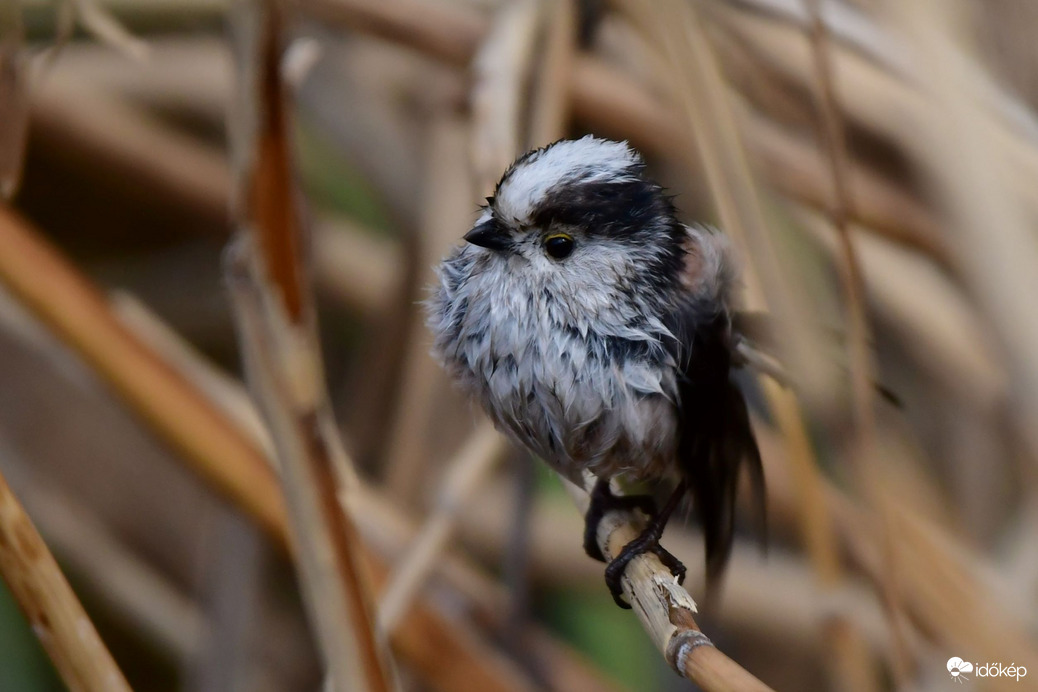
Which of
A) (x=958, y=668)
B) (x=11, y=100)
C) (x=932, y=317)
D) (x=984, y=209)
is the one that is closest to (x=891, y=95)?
(x=932, y=317)

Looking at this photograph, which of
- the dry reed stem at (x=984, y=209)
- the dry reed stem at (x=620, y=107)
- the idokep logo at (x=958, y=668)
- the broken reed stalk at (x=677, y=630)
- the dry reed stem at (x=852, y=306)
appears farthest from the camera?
the dry reed stem at (x=620, y=107)

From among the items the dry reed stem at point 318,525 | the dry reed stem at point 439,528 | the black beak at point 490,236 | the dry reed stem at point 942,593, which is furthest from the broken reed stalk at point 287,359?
the dry reed stem at point 942,593

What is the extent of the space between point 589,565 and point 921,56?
1255mm

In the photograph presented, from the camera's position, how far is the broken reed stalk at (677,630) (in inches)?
30.4

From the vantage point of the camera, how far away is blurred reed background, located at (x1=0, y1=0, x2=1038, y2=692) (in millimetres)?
Answer: 1037

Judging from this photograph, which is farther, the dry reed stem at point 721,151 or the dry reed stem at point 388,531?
the dry reed stem at point 388,531

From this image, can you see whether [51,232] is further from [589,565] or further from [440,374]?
[589,565]

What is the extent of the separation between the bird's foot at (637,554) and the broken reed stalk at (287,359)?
0.31 m

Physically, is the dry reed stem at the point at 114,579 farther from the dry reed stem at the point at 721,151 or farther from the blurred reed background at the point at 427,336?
the dry reed stem at the point at 721,151

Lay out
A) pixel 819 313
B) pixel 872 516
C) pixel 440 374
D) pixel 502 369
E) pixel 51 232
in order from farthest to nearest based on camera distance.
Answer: pixel 51 232
pixel 440 374
pixel 502 369
pixel 872 516
pixel 819 313

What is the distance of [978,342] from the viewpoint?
6.40 ft

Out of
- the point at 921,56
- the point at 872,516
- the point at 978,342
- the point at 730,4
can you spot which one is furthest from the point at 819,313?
the point at 978,342

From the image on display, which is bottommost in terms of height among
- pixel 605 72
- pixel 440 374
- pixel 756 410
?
pixel 440 374

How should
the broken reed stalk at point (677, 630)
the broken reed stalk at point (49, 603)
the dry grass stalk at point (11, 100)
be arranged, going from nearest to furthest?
→ the broken reed stalk at point (677, 630) → the broken reed stalk at point (49, 603) → the dry grass stalk at point (11, 100)
